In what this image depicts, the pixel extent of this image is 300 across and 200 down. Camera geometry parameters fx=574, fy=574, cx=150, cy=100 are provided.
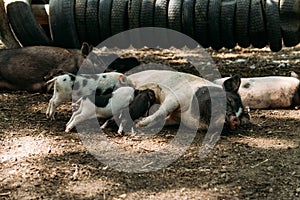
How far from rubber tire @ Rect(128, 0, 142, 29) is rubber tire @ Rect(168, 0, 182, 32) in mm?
398

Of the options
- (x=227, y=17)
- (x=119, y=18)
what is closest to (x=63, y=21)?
(x=119, y=18)

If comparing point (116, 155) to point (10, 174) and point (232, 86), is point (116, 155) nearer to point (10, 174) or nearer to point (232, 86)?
point (10, 174)

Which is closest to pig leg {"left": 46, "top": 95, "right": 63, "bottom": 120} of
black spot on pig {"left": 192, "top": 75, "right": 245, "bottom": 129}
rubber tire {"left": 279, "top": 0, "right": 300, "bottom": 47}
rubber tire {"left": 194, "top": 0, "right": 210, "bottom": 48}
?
black spot on pig {"left": 192, "top": 75, "right": 245, "bottom": 129}

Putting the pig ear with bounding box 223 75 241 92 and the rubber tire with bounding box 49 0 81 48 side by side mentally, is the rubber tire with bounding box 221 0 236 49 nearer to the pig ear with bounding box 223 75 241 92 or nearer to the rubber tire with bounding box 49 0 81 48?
the pig ear with bounding box 223 75 241 92

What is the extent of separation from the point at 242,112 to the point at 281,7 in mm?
2246

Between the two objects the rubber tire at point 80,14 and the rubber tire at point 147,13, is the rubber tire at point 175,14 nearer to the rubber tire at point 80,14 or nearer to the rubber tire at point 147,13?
the rubber tire at point 147,13

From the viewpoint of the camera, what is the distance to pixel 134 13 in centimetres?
733

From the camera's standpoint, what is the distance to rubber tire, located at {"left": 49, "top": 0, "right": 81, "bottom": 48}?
24.2 ft

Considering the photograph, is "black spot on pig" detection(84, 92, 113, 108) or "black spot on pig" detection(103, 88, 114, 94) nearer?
"black spot on pig" detection(84, 92, 113, 108)

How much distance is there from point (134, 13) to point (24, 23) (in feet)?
4.73

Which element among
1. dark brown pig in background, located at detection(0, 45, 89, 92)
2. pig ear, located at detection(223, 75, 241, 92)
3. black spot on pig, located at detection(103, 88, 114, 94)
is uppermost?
pig ear, located at detection(223, 75, 241, 92)

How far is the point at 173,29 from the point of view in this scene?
24.0 ft

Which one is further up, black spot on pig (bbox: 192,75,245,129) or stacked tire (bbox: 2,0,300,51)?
stacked tire (bbox: 2,0,300,51)

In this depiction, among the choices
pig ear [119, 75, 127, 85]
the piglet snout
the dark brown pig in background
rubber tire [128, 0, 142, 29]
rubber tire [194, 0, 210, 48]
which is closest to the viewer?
the piglet snout
